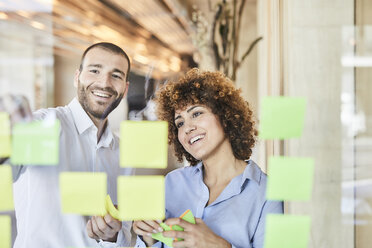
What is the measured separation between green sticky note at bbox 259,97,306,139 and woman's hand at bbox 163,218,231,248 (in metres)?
0.35

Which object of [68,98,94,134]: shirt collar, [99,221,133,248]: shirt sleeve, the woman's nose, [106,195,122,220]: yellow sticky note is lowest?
[99,221,133,248]: shirt sleeve

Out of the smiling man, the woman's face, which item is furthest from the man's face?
the woman's face

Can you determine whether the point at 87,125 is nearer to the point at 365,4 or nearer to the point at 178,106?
the point at 178,106

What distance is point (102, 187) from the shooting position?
1.17 metres

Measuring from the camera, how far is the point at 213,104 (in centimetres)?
112

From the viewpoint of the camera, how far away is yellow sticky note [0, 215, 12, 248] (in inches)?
47.8

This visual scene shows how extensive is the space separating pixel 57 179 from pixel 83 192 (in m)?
0.10

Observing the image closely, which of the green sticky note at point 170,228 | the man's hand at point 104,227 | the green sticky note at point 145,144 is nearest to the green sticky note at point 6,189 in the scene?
the man's hand at point 104,227

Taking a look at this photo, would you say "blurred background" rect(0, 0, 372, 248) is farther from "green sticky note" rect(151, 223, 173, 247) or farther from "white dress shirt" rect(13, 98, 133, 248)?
"green sticky note" rect(151, 223, 173, 247)

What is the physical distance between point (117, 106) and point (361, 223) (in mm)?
980

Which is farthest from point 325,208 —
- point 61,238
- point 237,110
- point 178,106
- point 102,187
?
point 61,238

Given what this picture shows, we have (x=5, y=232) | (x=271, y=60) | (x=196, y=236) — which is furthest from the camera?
(x=271, y=60)

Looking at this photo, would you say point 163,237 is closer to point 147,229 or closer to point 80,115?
point 147,229

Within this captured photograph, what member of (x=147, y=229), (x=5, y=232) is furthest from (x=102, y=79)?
(x=5, y=232)
